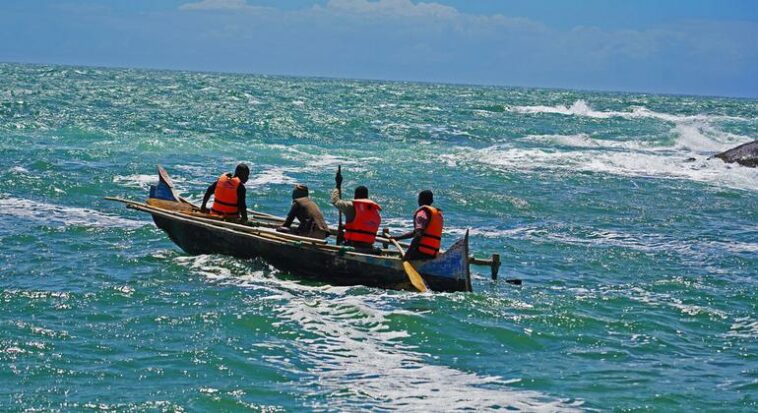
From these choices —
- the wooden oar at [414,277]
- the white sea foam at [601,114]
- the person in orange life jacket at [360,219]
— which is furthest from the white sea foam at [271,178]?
the white sea foam at [601,114]

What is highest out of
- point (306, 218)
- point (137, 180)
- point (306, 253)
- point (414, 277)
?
point (306, 218)

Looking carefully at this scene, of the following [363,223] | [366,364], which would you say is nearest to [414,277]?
[363,223]

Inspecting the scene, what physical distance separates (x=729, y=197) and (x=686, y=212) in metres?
3.65

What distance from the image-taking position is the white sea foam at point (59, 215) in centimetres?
1850

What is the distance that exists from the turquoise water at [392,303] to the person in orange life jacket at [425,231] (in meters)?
0.66

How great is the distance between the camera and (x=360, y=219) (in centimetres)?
1422

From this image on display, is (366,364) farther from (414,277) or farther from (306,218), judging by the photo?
(306,218)

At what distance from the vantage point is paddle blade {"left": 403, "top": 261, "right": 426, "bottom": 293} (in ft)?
A: 44.4

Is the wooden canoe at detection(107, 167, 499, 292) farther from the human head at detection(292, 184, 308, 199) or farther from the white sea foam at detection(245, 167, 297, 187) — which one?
the white sea foam at detection(245, 167, 297, 187)

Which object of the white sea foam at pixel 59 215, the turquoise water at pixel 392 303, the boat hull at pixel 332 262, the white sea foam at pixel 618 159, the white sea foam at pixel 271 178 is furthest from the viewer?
the white sea foam at pixel 618 159

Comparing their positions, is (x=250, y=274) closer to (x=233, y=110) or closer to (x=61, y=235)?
(x=61, y=235)

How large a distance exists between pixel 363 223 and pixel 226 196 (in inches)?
99.0

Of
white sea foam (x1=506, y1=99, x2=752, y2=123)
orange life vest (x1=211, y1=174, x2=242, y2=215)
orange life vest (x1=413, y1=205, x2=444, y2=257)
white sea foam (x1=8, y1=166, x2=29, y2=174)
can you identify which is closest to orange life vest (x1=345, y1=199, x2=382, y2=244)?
orange life vest (x1=413, y1=205, x2=444, y2=257)

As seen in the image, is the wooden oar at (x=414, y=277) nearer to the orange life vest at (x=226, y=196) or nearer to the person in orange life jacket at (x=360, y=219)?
the person in orange life jacket at (x=360, y=219)
